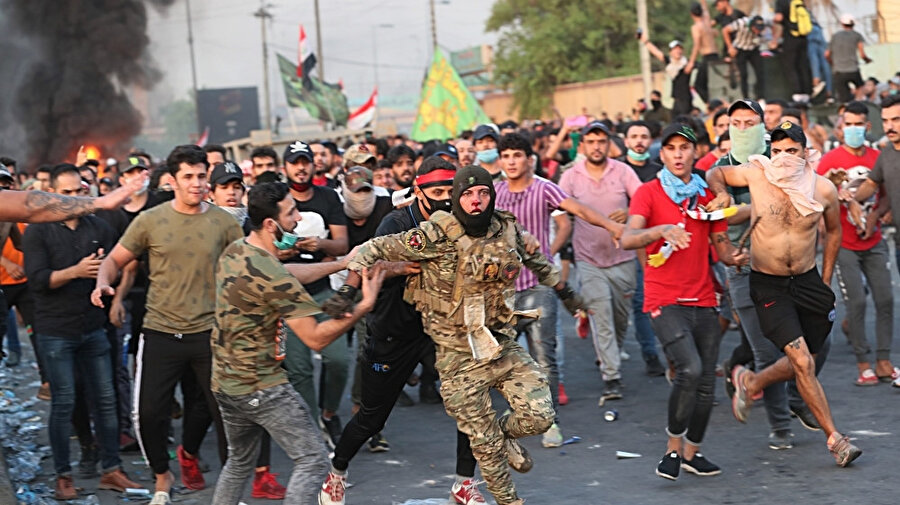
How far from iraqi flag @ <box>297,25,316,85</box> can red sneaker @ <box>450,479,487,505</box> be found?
26.4m

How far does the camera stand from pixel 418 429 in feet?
29.2

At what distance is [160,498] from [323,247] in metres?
1.99

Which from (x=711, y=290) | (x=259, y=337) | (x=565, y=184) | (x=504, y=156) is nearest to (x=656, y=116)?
(x=565, y=184)

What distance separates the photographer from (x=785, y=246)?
723 cm

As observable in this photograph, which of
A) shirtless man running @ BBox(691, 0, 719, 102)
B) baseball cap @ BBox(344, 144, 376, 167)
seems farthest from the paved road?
shirtless man running @ BBox(691, 0, 719, 102)

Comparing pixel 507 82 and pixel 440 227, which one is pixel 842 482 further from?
pixel 507 82

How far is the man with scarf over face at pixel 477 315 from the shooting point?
6.15 meters

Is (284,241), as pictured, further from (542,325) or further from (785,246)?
(785,246)

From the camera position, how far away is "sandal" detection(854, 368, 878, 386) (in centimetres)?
902

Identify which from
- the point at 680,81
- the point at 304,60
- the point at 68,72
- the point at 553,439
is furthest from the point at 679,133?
the point at 68,72

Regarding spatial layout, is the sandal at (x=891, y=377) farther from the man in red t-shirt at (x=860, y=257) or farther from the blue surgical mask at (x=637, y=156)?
the blue surgical mask at (x=637, y=156)

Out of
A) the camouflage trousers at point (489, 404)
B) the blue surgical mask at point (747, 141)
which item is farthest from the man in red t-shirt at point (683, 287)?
the camouflage trousers at point (489, 404)

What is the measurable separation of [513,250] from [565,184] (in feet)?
11.9

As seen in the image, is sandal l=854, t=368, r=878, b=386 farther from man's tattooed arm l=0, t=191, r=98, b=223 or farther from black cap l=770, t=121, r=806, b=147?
man's tattooed arm l=0, t=191, r=98, b=223
